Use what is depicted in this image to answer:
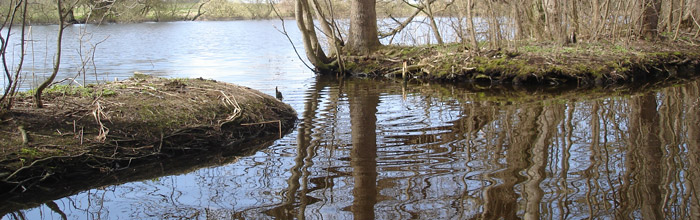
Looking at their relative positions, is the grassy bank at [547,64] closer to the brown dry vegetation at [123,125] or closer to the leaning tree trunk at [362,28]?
the leaning tree trunk at [362,28]

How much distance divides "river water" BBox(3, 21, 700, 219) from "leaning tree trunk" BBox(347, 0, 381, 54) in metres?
6.27

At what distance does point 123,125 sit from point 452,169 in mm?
3646

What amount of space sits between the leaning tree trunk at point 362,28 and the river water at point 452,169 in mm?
6274

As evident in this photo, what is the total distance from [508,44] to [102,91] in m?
10.1

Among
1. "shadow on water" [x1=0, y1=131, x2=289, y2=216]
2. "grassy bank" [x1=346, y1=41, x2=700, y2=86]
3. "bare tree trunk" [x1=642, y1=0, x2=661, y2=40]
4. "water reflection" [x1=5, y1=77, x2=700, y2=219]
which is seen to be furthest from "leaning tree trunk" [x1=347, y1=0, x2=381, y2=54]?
"shadow on water" [x1=0, y1=131, x2=289, y2=216]

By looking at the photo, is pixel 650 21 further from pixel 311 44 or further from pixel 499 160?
pixel 499 160

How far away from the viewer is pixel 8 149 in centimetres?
565

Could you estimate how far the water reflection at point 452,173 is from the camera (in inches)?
185

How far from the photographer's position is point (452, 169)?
5.78 m

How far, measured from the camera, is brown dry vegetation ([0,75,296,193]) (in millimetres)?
5793

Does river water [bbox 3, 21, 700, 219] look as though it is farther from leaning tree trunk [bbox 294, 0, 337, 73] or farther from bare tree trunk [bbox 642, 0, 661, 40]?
bare tree trunk [bbox 642, 0, 661, 40]

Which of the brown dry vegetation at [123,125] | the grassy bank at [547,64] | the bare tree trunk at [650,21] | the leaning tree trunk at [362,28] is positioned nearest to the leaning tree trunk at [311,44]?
the leaning tree trunk at [362,28]

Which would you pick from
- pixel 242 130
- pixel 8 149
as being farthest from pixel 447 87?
pixel 8 149

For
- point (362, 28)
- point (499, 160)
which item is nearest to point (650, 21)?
point (362, 28)
